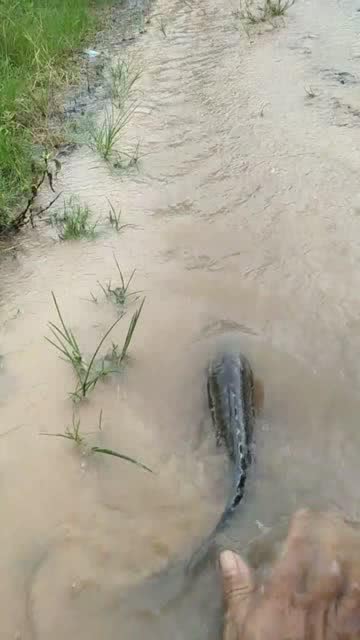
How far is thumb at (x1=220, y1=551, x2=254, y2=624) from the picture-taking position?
→ 2.46 meters

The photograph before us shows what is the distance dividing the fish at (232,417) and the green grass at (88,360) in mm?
437

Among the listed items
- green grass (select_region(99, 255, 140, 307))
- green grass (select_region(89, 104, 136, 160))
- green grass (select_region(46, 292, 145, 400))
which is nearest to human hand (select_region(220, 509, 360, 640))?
green grass (select_region(46, 292, 145, 400))

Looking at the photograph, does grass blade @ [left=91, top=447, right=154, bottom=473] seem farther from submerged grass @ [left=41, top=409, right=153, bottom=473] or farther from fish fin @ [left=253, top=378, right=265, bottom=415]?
fish fin @ [left=253, top=378, right=265, bottom=415]

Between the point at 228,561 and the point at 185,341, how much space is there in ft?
4.46

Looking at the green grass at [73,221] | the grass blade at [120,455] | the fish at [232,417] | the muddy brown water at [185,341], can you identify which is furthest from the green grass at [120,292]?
the grass blade at [120,455]

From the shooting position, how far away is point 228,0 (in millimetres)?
6855

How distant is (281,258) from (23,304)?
142cm

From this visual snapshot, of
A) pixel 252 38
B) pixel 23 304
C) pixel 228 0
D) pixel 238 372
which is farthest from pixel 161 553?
pixel 228 0

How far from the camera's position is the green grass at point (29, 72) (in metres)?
4.64

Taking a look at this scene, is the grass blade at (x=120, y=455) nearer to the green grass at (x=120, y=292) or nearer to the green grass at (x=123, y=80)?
the green grass at (x=120, y=292)

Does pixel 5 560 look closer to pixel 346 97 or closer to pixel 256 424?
pixel 256 424

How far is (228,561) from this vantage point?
2.53m

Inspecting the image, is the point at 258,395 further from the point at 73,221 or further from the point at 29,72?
the point at 29,72

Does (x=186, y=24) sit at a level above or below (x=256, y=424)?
above
